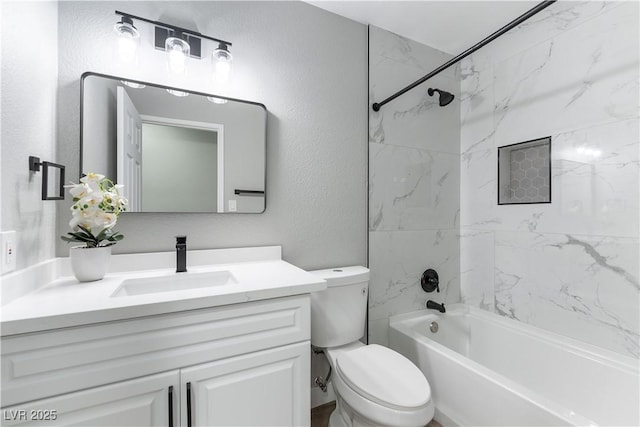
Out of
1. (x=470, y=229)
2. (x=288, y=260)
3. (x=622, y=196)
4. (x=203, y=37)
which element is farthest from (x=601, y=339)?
(x=203, y=37)

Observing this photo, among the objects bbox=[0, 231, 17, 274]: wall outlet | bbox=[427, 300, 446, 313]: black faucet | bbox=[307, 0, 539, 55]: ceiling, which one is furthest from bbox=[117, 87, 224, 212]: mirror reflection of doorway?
bbox=[427, 300, 446, 313]: black faucet

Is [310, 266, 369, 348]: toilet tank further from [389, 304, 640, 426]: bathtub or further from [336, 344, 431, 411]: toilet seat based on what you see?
[389, 304, 640, 426]: bathtub

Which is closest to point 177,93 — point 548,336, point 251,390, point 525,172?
point 251,390

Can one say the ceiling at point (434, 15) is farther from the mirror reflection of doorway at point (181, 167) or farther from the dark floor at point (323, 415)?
the dark floor at point (323, 415)

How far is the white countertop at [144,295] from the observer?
0.75 m

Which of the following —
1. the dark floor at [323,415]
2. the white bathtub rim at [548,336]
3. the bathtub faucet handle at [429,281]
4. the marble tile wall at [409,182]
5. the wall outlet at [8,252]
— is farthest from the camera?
the bathtub faucet handle at [429,281]

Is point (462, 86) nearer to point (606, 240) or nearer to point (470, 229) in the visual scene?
point (470, 229)

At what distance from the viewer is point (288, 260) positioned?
1624 mm

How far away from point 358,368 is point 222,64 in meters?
1.61

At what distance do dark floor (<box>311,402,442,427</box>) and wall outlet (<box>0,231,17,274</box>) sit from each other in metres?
1.52

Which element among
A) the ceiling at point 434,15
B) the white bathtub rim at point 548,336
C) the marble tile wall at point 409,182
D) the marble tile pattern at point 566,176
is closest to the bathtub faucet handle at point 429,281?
the marble tile wall at point 409,182

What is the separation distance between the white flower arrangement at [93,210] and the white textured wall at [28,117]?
0.34ft

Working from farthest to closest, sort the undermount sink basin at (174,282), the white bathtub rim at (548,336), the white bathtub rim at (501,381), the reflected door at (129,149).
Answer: the white bathtub rim at (548,336), the reflected door at (129,149), the undermount sink basin at (174,282), the white bathtub rim at (501,381)

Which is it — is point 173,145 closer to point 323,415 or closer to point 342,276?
point 342,276
